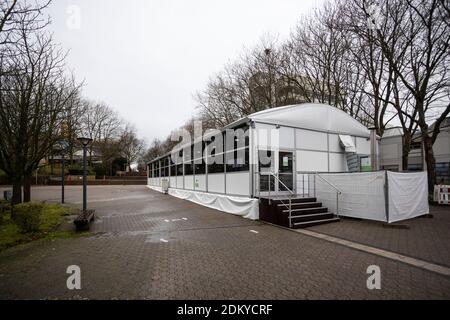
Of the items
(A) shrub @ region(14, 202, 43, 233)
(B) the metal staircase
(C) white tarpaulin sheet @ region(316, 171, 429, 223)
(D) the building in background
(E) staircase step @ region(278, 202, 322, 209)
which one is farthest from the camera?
(D) the building in background

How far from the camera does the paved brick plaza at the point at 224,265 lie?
366 centimetres

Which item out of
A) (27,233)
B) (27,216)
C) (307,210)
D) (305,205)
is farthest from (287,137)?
(27,233)

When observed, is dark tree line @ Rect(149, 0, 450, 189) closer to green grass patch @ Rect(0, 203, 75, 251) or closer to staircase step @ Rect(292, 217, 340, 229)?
staircase step @ Rect(292, 217, 340, 229)

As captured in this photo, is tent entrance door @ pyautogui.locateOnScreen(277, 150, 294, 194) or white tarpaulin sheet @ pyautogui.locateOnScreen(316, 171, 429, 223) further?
tent entrance door @ pyautogui.locateOnScreen(277, 150, 294, 194)

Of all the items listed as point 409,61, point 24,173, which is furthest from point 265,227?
point 409,61

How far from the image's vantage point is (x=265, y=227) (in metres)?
8.24

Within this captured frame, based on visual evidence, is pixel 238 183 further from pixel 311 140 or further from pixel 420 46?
pixel 420 46

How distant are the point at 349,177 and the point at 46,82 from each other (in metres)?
12.4

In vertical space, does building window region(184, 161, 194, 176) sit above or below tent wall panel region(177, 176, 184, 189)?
above

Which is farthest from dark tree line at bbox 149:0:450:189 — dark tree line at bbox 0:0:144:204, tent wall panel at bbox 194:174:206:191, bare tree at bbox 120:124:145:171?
bare tree at bbox 120:124:145:171

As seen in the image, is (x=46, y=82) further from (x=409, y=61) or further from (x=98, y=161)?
(x=98, y=161)

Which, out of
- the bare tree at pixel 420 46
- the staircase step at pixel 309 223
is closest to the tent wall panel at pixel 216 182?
the staircase step at pixel 309 223

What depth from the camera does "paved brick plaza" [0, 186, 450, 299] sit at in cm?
366

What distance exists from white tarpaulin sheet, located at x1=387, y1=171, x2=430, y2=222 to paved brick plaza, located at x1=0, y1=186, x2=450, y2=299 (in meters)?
1.05
